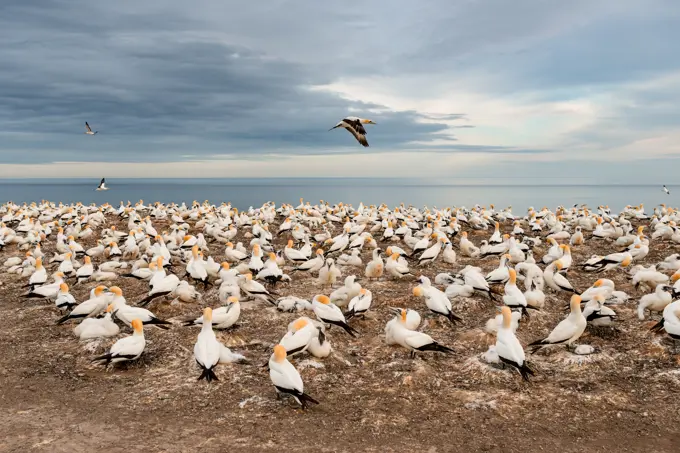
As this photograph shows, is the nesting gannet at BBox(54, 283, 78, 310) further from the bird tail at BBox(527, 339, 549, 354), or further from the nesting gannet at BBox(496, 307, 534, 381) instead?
the bird tail at BBox(527, 339, 549, 354)

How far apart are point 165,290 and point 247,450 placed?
19.2 feet

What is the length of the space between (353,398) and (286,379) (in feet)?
4.13

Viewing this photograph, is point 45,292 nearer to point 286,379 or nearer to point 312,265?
point 312,265

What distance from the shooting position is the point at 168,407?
758cm

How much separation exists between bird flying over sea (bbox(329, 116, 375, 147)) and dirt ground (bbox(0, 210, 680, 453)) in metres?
5.36

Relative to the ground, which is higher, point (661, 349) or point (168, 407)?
point (661, 349)

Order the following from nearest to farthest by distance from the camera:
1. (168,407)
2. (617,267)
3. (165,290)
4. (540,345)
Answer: (168,407), (540,345), (165,290), (617,267)

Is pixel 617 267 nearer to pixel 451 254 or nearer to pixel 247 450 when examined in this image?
pixel 451 254

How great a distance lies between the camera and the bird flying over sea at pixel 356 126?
13816 millimetres

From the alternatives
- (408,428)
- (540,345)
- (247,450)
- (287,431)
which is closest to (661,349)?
(540,345)

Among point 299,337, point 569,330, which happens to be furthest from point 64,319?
point 569,330

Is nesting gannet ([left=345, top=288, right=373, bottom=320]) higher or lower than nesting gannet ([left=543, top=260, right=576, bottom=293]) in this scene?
lower

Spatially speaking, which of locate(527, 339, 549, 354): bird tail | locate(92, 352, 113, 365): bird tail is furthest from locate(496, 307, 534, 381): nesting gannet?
locate(92, 352, 113, 365): bird tail

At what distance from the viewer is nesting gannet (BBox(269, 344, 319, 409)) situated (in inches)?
282
